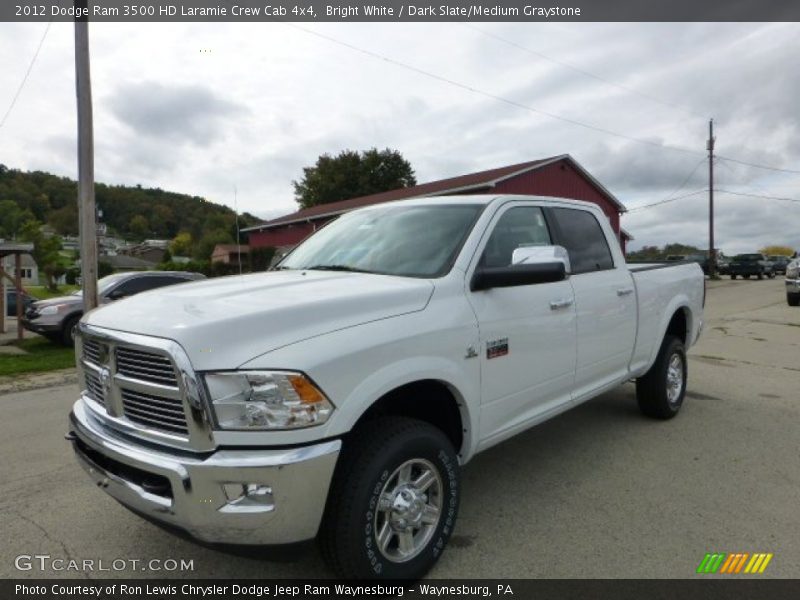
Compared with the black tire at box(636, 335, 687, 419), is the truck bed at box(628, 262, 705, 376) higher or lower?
higher

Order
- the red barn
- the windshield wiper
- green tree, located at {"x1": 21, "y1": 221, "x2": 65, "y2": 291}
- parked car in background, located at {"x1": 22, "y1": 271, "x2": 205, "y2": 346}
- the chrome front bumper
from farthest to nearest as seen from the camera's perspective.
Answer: green tree, located at {"x1": 21, "y1": 221, "x2": 65, "y2": 291}
the red barn
parked car in background, located at {"x1": 22, "y1": 271, "x2": 205, "y2": 346}
the windshield wiper
the chrome front bumper

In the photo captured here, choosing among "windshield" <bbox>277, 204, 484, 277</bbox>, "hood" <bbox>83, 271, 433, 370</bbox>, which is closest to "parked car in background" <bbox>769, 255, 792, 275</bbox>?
"windshield" <bbox>277, 204, 484, 277</bbox>

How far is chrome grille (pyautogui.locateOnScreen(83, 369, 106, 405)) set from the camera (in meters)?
2.67

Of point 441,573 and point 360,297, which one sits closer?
point 360,297

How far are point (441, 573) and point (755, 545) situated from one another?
1.68 m

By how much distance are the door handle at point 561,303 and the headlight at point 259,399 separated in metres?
1.87

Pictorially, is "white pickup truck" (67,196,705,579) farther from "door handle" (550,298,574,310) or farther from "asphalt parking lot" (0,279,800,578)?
"asphalt parking lot" (0,279,800,578)

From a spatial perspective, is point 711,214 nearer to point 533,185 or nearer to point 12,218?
point 533,185

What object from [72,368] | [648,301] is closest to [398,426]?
[648,301]

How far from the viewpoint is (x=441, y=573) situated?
2.79 m

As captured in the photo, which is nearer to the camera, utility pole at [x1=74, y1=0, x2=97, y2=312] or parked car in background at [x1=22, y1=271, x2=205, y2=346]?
utility pole at [x1=74, y1=0, x2=97, y2=312]

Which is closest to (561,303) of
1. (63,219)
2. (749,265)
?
(749,265)

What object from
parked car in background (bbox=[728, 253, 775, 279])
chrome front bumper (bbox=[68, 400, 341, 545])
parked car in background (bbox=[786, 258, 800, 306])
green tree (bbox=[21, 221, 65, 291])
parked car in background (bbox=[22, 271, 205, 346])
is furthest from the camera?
green tree (bbox=[21, 221, 65, 291])

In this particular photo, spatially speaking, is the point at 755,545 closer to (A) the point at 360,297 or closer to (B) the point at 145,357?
(A) the point at 360,297
